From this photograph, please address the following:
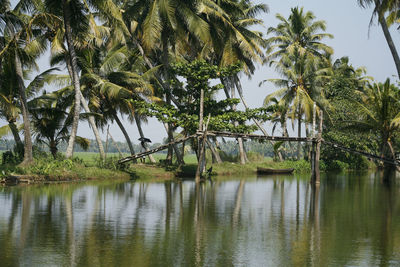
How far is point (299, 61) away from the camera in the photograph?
43.9 m

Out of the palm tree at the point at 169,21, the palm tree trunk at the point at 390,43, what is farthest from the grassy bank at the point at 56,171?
the palm tree trunk at the point at 390,43

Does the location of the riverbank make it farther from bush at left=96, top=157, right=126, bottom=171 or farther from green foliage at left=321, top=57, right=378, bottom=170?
green foliage at left=321, top=57, right=378, bottom=170

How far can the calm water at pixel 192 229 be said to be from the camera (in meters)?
9.05

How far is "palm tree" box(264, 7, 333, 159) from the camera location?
43406 millimetres

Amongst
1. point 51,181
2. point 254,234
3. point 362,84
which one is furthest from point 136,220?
point 362,84

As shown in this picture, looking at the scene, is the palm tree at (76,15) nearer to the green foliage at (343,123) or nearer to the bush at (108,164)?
the bush at (108,164)

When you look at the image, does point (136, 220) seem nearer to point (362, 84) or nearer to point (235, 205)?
point (235, 205)

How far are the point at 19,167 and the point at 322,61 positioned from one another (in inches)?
1350

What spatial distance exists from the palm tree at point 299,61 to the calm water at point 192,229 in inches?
933

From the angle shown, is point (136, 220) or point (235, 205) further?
point (235, 205)

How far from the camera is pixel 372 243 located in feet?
35.7

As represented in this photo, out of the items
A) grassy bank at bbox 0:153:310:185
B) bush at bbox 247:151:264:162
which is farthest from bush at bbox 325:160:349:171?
grassy bank at bbox 0:153:310:185

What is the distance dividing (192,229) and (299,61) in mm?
33898

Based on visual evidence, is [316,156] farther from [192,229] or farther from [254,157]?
[254,157]
